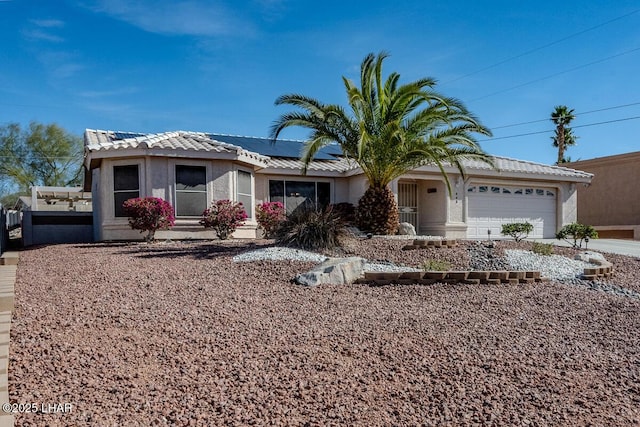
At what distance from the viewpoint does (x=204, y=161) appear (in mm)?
14969

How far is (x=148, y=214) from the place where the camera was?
13.1 metres

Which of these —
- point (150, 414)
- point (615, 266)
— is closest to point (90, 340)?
point (150, 414)

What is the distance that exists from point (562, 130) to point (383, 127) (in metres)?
29.2

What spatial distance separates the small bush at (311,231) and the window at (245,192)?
5.59m

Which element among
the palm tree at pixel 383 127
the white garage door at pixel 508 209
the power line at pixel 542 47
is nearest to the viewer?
the palm tree at pixel 383 127

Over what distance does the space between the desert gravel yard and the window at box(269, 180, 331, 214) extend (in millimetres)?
10861

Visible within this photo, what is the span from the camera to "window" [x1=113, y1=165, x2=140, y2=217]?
47.7 ft

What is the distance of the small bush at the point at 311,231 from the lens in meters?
10.2

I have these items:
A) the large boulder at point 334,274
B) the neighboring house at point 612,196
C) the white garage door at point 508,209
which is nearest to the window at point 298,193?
the white garage door at point 508,209

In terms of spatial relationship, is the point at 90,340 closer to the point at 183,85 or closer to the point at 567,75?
the point at 183,85

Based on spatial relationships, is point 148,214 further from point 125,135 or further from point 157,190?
point 125,135

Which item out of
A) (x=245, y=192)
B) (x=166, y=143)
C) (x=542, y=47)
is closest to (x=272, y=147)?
(x=245, y=192)

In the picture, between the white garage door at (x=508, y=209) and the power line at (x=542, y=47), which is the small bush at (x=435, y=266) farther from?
the power line at (x=542, y=47)

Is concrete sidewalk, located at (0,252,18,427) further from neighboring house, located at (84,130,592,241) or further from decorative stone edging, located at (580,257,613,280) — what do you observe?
decorative stone edging, located at (580,257,613,280)
